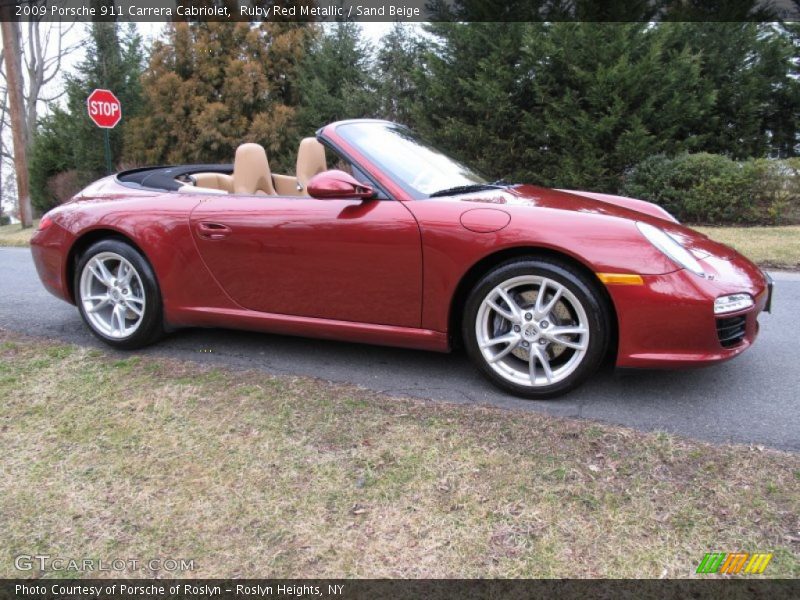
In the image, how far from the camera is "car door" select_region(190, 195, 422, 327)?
9.91ft

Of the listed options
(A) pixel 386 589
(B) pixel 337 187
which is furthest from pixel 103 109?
(A) pixel 386 589

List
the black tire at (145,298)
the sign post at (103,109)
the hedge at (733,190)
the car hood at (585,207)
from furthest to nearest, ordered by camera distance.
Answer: the sign post at (103,109) < the hedge at (733,190) < the black tire at (145,298) < the car hood at (585,207)

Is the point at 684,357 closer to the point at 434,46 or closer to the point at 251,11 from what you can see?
the point at 434,46

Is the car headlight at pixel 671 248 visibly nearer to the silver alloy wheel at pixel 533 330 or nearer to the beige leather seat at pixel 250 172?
the silver alloy wheel at pixel 533 330

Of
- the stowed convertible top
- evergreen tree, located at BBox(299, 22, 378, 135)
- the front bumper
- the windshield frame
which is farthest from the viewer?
evergreen tree, located at BBox(299, 22, 378, 135)

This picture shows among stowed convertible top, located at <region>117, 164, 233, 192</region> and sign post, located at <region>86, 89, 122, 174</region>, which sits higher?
sign post, located at <region>86, 89, 122, 174</region>

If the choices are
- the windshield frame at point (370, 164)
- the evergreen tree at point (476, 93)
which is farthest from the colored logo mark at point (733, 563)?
the evergreen tree at point (476, 93)

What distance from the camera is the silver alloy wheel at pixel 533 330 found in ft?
9.18

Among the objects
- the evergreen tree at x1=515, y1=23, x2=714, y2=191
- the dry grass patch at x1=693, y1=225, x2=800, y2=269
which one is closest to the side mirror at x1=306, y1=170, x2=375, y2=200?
Result: the dry grass patch at x1=693, y1=225, x2=800, y2=269

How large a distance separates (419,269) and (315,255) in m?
0.58

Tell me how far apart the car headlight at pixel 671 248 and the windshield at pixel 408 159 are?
1.05 m

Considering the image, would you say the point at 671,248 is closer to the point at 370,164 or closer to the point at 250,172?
the point at 370,164

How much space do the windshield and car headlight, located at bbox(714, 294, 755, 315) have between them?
142 cm

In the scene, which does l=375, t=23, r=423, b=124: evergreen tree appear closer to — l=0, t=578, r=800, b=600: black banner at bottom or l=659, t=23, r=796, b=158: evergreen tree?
l=659, t=23, r=796, b=158: evergreen tree
